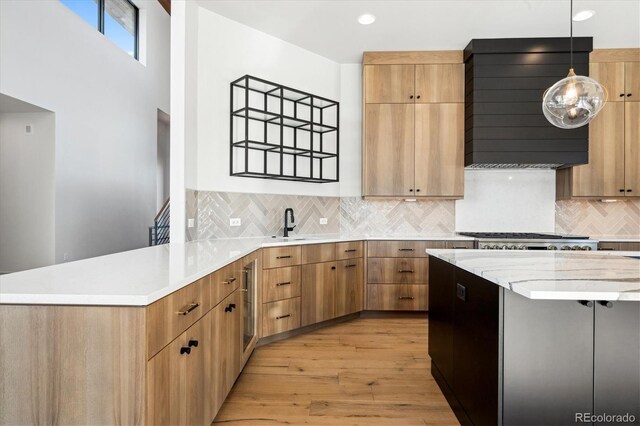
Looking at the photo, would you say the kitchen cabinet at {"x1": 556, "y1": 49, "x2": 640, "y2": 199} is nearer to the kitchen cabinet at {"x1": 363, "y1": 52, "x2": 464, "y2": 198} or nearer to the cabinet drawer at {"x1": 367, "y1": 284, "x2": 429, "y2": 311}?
the kitchen cabinet at {"x1": 363, "y1": 52, "x2": 464, "y2": 198}

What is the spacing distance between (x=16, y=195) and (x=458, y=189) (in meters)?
5.96

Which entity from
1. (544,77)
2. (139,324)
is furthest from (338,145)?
(139,324)

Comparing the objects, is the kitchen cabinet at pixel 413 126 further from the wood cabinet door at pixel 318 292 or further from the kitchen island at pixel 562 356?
the kitchen island at pixel 562 356

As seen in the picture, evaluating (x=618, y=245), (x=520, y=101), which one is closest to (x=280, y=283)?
(x=520, y=101)

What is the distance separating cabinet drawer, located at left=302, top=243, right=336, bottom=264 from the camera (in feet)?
10.9

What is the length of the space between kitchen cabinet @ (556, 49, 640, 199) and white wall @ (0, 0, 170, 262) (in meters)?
6.68

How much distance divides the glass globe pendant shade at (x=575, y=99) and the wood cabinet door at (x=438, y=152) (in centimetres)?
181

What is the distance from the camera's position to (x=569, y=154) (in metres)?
3.84

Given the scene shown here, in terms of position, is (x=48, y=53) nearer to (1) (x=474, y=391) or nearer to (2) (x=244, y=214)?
(2) (x=244, y=214)

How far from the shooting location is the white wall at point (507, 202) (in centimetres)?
429

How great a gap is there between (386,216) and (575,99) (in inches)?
97.7

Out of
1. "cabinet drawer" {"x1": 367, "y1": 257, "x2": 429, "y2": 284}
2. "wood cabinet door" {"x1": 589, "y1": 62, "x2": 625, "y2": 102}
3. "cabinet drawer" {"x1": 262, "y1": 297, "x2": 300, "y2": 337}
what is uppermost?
"wood cabinet door" {"x1": 589, "y1": 62, "x2": 625, "y2": 102}

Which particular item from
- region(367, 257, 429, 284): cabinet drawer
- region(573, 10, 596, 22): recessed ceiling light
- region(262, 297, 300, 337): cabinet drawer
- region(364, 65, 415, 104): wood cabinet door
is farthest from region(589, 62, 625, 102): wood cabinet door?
region(262, 297, 300, 337): cabinet drawer

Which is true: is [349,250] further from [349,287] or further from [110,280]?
[110,280]
